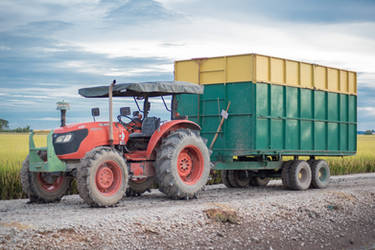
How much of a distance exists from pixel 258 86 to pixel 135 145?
4036 mm

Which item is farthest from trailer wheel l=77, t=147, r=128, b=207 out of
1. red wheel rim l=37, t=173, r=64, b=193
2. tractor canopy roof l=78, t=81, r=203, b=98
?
tractor canopy roof l=78, t=81, r=203, b=98

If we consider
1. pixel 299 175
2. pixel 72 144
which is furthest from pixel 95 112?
pixel 299 175

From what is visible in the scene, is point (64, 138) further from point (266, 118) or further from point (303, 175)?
point (303, 175)

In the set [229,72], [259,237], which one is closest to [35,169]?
[259,237]

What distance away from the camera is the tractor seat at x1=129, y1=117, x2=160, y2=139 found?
1238cm

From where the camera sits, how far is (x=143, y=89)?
38.9 ft

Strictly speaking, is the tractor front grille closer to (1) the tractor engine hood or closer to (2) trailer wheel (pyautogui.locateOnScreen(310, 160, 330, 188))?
(1) the tractor engine hood

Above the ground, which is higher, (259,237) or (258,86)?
(258,86)

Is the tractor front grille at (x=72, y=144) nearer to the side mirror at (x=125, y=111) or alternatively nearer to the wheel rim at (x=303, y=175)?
the side mirror at (x=125, y=111)

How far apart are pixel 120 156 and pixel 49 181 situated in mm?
1883

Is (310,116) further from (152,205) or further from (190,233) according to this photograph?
(190,233)

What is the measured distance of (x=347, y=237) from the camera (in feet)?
37.9

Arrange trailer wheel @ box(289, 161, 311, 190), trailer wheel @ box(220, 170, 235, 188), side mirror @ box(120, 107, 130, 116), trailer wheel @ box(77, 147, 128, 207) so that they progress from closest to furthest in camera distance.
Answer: trailer wheel @ box(77, 147, 128, 207) < side mirror @ box(120, 107, 130, 116) < trailer wheel @ box(289, 161, 311, 190) < trailer wheel @ box(220, 170, 235, 188)

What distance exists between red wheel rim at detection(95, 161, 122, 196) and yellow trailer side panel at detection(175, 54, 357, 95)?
5147mm
